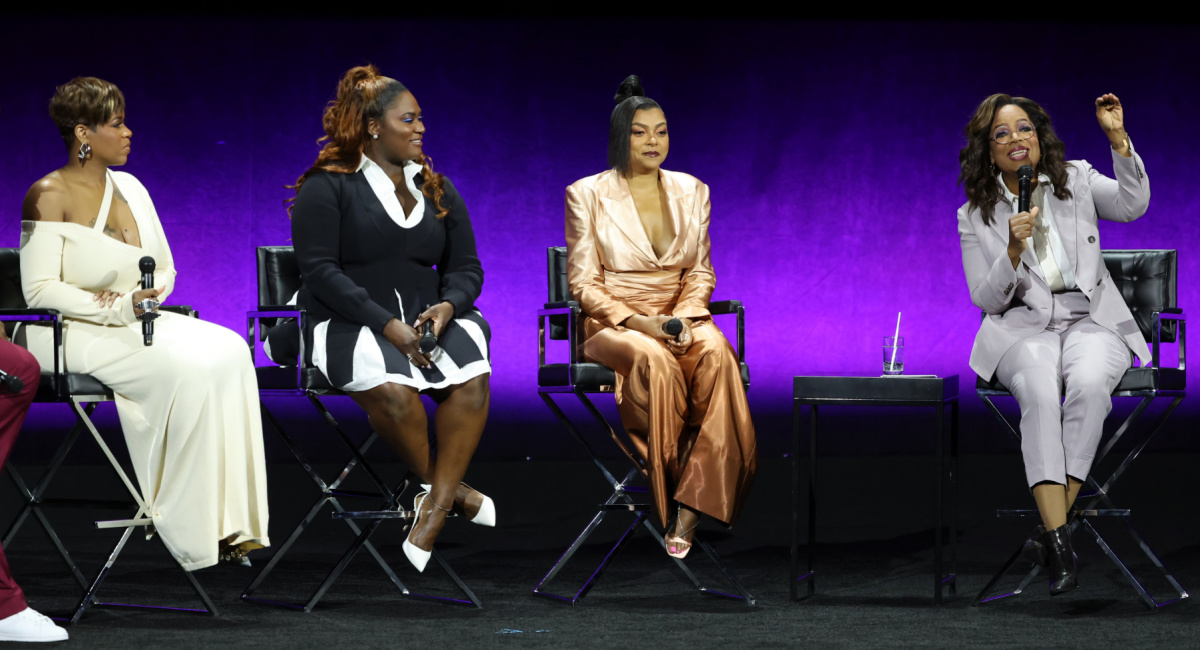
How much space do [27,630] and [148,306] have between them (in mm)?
836

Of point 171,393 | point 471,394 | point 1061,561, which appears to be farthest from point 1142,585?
point 171,393

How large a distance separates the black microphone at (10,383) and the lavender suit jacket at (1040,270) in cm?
249

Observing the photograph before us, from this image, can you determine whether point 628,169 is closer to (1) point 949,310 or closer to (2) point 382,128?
(2) point 382,128

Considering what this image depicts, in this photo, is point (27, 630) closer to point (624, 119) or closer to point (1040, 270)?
point (624, 119)

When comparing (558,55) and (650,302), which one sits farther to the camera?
(558,55)

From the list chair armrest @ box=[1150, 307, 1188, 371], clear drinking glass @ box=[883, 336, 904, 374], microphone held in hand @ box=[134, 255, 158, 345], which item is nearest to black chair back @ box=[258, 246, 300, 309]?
microphone held in hand @ box=[134, 255, 158, 345]

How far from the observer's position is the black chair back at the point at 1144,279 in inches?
154

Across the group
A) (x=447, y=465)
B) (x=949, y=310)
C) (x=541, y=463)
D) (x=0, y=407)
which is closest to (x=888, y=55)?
(x=949, y=310)

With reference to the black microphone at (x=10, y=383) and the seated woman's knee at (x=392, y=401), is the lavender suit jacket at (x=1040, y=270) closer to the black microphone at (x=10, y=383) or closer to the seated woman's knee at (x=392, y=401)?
the seated woman's knee at (x=392, y=401)

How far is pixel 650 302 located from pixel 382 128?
935 millimetres

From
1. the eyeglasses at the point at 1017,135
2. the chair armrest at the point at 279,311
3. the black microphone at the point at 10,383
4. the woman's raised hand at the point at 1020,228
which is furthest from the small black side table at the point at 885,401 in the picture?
the black microphone at the point at 10,383

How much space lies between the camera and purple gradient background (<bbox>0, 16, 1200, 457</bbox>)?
7.07 m

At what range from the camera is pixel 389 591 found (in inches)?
141

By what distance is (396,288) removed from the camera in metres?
3.66
